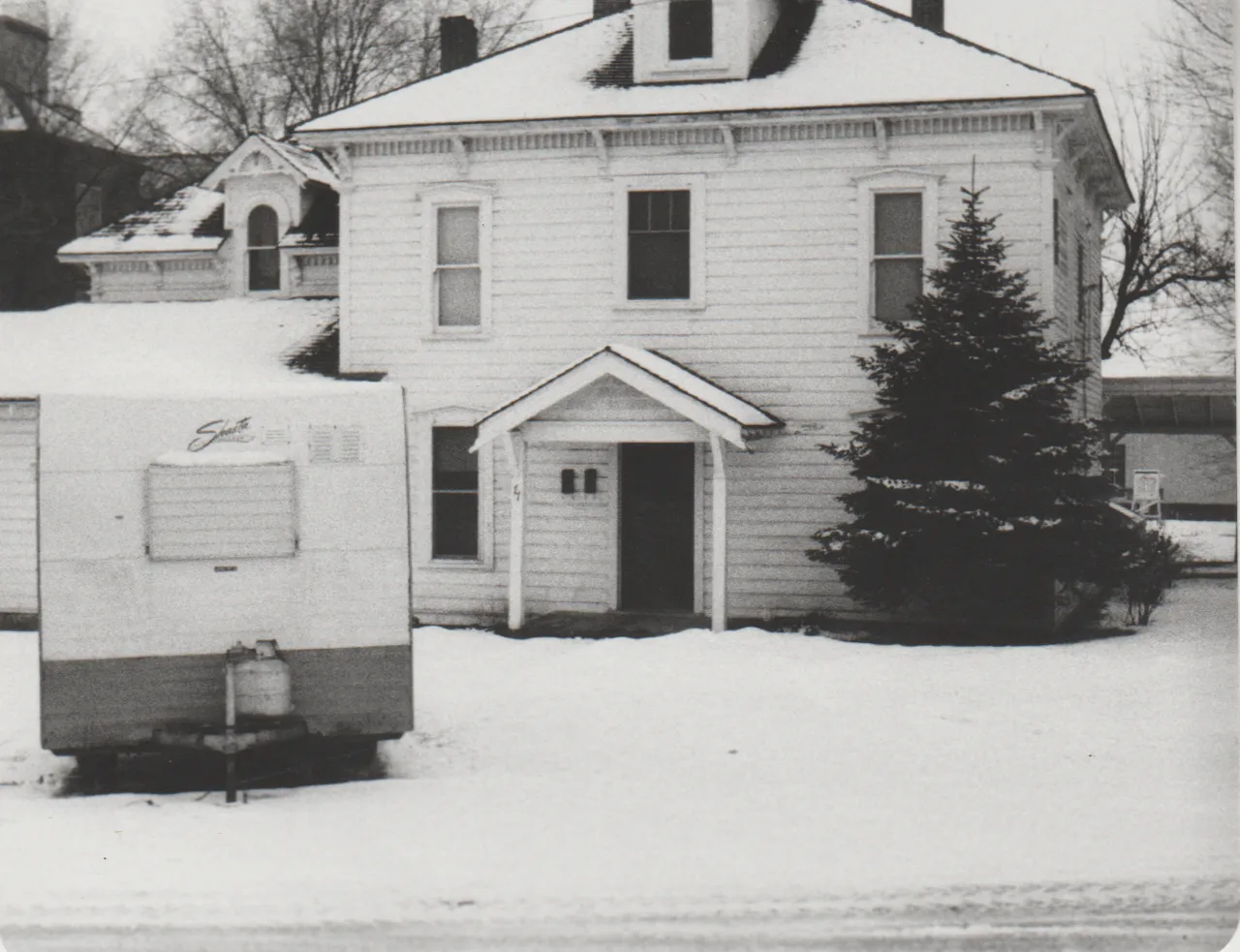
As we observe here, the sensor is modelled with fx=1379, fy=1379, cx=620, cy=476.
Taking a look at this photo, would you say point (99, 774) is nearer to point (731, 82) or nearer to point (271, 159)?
point (731, 82)

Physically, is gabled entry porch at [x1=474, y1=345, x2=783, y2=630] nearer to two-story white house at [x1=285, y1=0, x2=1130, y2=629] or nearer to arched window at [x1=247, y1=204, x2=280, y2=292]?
two-story white house at [x1=285, y1=0, x2=1130, y2=629]

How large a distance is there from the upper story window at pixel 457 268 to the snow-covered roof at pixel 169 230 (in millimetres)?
5238

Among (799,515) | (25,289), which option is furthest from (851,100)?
(25,289)

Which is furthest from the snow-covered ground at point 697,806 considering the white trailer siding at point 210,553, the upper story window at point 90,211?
the upper story window at point 90,211

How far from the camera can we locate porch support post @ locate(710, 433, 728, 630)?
1420cm

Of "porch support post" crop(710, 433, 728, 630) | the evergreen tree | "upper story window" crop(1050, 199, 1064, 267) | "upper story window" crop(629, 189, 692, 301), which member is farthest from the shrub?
"upper story window" crop(629, 189, 692, 301)

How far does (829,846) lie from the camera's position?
7.12 m

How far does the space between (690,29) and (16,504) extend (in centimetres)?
966

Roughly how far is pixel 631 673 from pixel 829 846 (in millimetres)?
5003

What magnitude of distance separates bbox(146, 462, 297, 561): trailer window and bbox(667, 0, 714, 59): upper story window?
858 centimetres

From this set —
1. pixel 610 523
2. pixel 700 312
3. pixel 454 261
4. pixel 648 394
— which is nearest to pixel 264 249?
pixel 454 261

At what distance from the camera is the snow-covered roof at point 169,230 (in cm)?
1978

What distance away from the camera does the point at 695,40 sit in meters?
15.3

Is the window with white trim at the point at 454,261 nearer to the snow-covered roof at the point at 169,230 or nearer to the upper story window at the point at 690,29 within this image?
the upper story window at the point at 690,29
